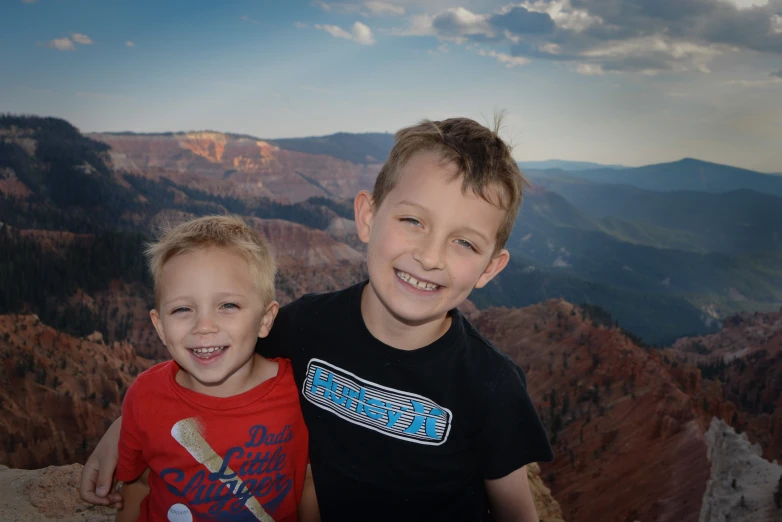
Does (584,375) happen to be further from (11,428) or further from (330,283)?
(330,283)

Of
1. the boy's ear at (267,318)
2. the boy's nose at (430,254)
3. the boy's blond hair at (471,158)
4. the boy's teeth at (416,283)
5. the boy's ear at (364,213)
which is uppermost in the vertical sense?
the boy's blond hair at (471,158)

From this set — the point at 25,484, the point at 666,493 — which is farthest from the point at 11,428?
the point at 666,493

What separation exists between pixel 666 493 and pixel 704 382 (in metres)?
16.6

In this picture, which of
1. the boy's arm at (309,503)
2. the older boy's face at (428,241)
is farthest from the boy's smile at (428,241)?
the boy's arm at (309,503)

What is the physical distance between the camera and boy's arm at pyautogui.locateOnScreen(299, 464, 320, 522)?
A: 8.16 ft

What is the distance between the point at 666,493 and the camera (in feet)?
70.0

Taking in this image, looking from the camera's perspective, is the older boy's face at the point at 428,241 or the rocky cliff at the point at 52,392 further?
the rocky cliff at the point at 52,392

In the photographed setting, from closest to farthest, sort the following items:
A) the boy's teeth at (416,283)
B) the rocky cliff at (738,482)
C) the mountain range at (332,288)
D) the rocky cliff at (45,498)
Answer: the boy's teeth at (416,283)
the rocky cliff at (45,498)
the rocky cliff at (738,482)
the mountain range at (332,288)

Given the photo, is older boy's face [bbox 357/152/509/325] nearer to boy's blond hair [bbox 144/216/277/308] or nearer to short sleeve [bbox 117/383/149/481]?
boy's blond hair [bbox 144/216/277/308]

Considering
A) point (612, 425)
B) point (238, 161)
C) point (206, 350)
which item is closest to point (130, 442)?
point (206, 350)

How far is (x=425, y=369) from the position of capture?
223cm

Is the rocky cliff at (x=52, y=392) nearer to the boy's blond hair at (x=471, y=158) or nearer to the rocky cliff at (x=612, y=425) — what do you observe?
the rocky cliff at (x=612, y=425)

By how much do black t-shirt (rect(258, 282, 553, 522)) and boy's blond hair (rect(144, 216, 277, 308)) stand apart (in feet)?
1.27

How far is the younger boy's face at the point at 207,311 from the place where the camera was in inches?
86.0
